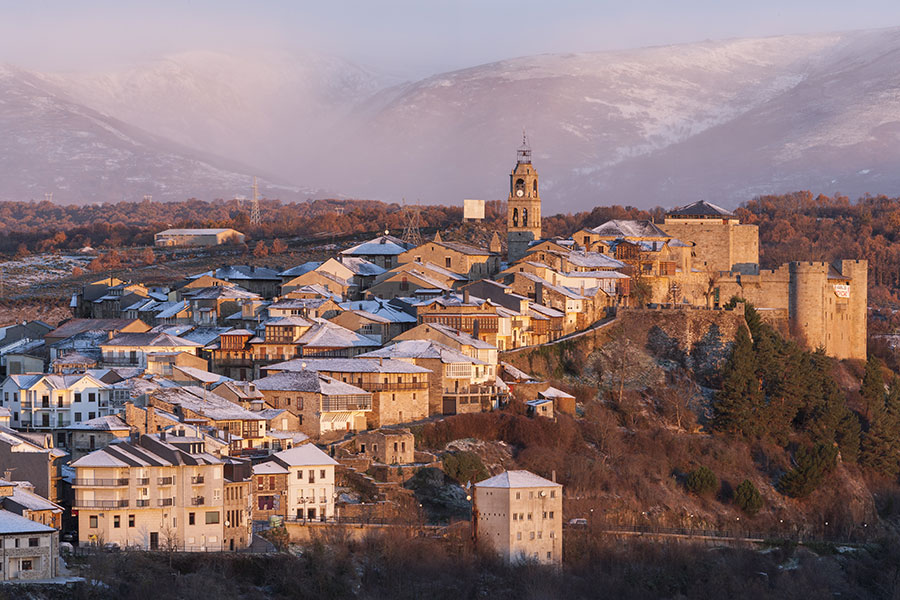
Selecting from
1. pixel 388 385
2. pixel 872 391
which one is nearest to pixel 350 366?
pixel 388 385

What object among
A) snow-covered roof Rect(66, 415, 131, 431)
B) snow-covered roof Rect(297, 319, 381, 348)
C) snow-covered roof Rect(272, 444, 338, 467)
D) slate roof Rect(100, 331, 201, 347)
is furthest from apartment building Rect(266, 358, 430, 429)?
snow-covered roof Rect(66, 415, 131, 431)

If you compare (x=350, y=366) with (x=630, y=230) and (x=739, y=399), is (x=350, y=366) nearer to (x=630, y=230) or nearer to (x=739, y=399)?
(x=739, y=399)

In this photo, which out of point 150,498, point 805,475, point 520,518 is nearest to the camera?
point 150,498

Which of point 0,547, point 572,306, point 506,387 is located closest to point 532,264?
point 572,306

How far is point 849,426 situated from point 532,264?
17166 millimetres

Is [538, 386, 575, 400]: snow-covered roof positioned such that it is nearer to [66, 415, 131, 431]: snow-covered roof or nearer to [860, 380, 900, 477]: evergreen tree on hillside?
[860, 380, 900, 477]: evergreen tree on hillside

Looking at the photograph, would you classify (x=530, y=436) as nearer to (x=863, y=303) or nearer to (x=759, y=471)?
(x=759, y=471)

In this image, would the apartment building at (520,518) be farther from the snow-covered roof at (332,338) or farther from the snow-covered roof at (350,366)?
the snow-covered roof at (332,338)

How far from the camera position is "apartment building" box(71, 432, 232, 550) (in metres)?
57.3

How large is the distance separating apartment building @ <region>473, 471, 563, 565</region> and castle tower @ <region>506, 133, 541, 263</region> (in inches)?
1417

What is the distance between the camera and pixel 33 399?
68.8m

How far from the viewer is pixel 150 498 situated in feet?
189

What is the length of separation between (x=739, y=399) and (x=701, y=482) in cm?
766

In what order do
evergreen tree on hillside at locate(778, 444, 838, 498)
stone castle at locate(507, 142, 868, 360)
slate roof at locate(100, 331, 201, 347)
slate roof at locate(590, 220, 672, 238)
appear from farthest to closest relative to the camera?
slate roof at locate(590, 220, 672, 238) → stone castle at locate(507, 142, 868, 360) → slate roof at locate(100, 331, 201, 347) → evergreen tree on hillside at locate(778, 444, 838, 498)
